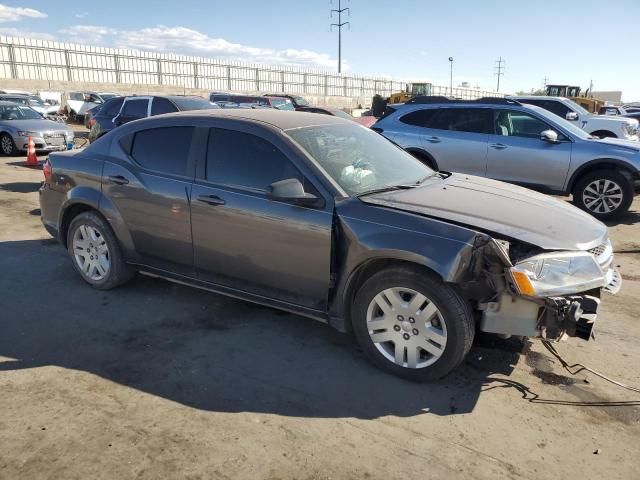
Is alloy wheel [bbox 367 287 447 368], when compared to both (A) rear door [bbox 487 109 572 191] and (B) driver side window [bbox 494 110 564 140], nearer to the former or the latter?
(A) rear door [bbox 487 109 572 191]

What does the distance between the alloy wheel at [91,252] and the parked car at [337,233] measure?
0.05 feet

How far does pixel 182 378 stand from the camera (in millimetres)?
3475

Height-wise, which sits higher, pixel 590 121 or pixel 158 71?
pixel 158 71

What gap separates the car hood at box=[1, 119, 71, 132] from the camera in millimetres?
14070

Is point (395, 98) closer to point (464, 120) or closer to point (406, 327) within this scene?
point (464, 120)

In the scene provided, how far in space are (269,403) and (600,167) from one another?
285 inches

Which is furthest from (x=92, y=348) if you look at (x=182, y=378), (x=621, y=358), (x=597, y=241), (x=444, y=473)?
(x=621, y=358)

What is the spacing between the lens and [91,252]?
495cm

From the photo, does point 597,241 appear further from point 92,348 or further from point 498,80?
point 498,80

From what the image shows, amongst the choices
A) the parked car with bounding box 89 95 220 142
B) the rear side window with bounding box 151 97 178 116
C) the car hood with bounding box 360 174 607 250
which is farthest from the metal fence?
the car hood with bounding box 360 174 607 250

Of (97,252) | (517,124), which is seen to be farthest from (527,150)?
(97,252)

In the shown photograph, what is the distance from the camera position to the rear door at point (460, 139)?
28.6ft

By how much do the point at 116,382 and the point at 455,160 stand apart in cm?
694

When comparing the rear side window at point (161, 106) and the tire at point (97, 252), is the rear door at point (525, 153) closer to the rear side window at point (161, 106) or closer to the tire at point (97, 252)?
the tire at point (97, 252)
